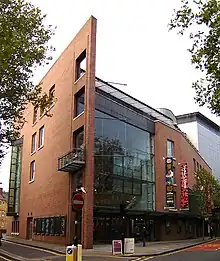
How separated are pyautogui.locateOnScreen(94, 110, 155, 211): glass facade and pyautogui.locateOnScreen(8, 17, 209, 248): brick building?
0.26ft

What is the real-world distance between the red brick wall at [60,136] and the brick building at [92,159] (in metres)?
0.07

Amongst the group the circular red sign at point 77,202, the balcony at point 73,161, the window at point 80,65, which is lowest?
the circular red sign at point 77,202

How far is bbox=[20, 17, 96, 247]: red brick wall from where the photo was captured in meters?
30.7

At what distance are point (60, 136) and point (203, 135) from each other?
38640 millimetres

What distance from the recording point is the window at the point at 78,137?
30719 millimetres

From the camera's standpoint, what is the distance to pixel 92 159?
2859cm

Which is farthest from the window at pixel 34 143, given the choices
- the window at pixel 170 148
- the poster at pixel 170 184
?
the poster at pixel 170 184

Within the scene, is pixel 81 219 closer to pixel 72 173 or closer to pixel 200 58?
pixel 72 173

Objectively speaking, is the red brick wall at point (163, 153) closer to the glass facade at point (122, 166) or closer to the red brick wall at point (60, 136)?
the glass facade at point (122, 166)

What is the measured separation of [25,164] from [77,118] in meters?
19.5

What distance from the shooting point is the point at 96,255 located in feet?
74.7

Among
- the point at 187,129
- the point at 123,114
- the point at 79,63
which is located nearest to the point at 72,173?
the point at 123,114

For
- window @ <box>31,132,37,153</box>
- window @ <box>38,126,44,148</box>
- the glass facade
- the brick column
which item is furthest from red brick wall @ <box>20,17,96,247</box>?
the glass facade

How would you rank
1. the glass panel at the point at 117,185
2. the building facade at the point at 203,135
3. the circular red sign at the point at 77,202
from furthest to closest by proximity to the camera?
the building facade at the point at 203,135
the glass panel at the point at 117,185
the circular red sign at the point at 77,202
